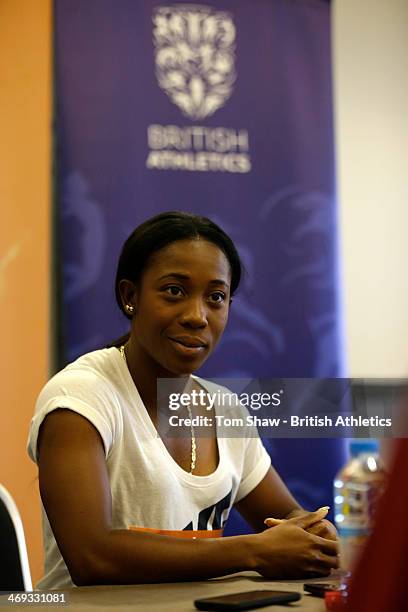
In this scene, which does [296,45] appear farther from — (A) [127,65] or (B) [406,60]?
(B) [406,60]

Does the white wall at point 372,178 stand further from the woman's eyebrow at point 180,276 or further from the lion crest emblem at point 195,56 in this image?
the woman's eyebrow at point 180,276

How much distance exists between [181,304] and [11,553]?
Result: 596 millimetres

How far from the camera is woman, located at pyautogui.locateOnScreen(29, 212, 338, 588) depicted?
60.1 inches

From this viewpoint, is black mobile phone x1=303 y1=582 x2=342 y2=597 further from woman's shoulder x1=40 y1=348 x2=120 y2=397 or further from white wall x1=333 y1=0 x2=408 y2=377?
white wall x1=333 y1=0 x2=408 y2=377

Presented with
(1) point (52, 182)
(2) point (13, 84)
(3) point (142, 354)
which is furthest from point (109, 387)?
(2) point (13, 84)

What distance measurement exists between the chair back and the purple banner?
4.68ft

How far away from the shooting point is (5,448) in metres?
3.24

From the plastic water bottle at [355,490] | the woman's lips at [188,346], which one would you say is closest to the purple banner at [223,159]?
the woman's lips at [188,346]

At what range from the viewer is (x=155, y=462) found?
6.02 ft

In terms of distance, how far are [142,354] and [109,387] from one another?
0.49 feet

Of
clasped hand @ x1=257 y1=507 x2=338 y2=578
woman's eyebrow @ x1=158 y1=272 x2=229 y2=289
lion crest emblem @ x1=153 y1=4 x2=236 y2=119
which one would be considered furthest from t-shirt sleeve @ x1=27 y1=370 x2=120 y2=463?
lion crest emblem @ x1=153 y1=4 x2=236 y2=119

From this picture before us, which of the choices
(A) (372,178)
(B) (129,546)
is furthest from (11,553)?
(A) (372,178)

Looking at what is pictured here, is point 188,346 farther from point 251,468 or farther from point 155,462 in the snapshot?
point 251,468

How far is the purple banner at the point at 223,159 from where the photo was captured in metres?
3.28
